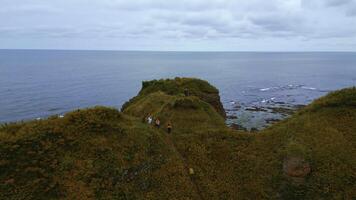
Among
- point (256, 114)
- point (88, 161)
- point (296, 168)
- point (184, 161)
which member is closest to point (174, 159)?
point (184, 161)

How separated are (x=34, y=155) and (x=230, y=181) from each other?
1694cm

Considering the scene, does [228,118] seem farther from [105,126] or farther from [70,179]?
[70,179]

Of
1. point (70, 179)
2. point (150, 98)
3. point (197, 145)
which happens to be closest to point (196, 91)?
point (150, 98)

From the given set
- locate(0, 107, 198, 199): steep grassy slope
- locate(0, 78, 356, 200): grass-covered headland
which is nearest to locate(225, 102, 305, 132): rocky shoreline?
locate(0, 78, 356, 200): grass-covered headland

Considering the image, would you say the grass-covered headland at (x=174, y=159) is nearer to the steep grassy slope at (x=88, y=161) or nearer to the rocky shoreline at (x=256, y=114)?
the steep grassy slope at (x=88, y=161)

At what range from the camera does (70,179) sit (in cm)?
2625

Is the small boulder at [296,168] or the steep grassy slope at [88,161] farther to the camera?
the small boulder at [296,168]

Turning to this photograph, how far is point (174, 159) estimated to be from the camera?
102 ft

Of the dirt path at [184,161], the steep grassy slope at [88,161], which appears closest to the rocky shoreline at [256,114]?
the dirt path at [184,161]

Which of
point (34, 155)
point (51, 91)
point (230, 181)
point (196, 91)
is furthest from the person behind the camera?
point (51, 91)

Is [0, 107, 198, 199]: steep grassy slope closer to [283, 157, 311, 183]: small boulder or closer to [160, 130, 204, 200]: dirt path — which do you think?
[160, 130, 204, 200]: dirt path

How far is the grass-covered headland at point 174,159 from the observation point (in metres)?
26.2

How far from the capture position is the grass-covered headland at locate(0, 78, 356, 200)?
26188 mm

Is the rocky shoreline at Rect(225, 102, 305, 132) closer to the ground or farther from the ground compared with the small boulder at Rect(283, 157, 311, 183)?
closer to the ground
